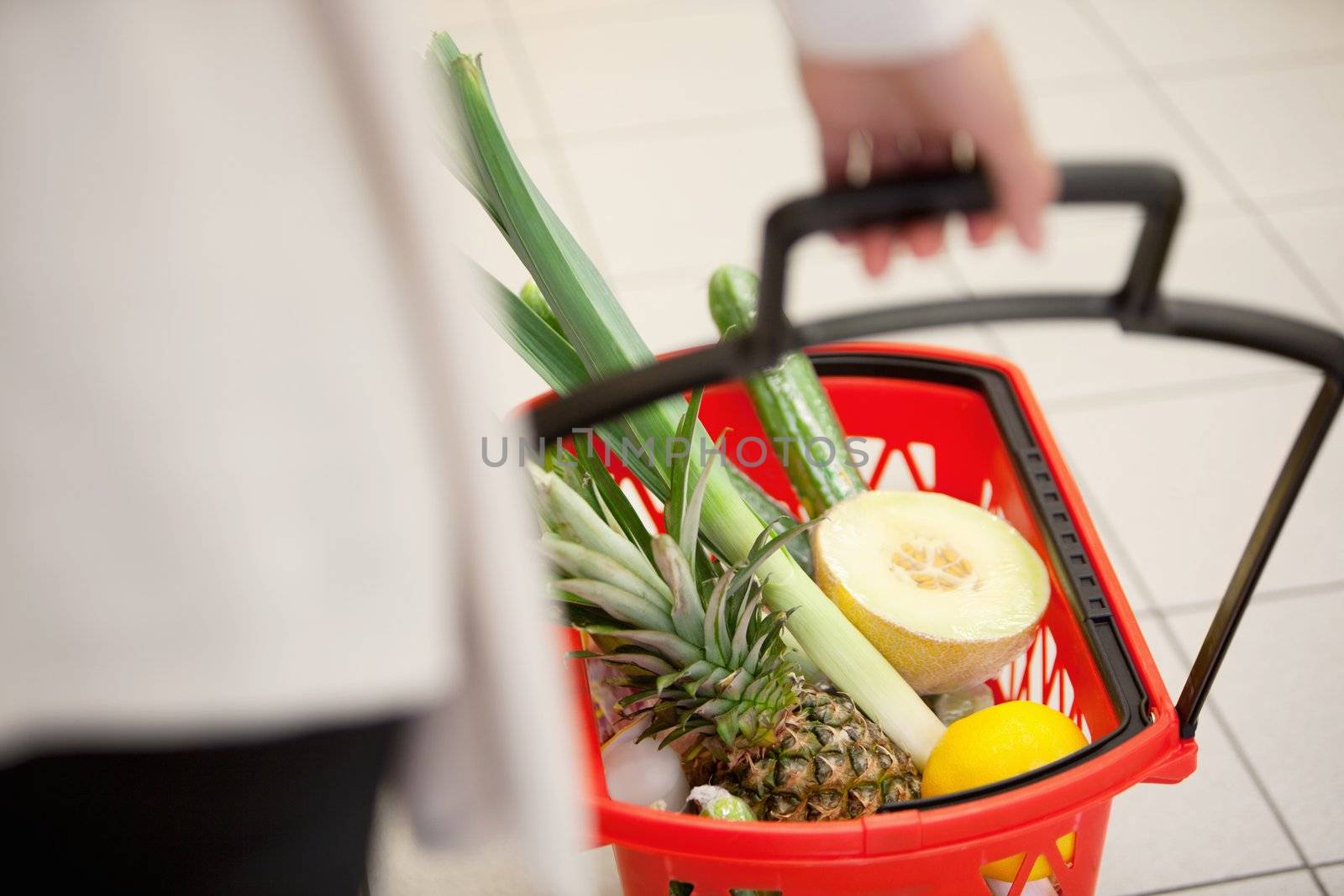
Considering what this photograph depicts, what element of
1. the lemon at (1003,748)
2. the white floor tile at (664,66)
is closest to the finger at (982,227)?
the lemon at (1003,748)

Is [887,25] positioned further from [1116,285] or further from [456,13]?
[456,13]

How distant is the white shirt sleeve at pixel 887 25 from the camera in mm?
478

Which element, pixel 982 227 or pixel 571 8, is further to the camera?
pixel 571 8

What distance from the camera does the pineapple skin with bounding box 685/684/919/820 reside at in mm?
851

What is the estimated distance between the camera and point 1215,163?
6.51ft

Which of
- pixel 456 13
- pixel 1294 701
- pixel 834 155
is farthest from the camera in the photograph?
pixel 456 13

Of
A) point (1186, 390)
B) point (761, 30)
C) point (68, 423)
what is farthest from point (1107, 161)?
point (761, 30)

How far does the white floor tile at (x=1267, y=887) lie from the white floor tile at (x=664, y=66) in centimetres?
144

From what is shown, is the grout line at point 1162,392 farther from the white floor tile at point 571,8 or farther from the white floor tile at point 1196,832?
the white floor tile at point 571,8

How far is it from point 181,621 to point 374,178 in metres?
0.16

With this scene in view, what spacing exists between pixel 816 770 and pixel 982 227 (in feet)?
1.51

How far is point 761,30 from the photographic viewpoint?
2373 mm

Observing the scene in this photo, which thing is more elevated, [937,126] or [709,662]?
[937,126]

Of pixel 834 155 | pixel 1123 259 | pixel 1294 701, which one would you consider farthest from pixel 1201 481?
pixel 834 155
